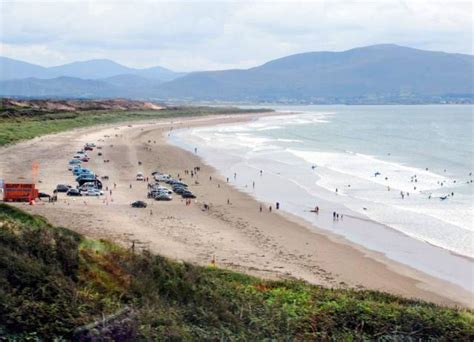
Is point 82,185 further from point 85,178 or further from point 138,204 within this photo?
point 138,204

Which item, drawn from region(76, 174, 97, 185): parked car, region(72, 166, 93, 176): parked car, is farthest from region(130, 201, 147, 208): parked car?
region(72, 166, 93, 176): parked car

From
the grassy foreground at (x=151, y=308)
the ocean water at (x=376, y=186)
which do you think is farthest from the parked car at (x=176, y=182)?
the grassy foreground at (x=151, y=308)

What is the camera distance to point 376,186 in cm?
4734

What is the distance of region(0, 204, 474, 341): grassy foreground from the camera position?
9469mm

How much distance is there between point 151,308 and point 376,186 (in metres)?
38.7

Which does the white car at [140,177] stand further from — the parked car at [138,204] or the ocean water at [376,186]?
the parked car at [138,204]

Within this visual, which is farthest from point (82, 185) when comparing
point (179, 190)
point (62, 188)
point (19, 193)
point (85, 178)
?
point (19, 193)

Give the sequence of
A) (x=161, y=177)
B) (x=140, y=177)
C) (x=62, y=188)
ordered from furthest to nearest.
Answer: (x=140, y=177) → (x=161, y=177) → (x=62, y=188)

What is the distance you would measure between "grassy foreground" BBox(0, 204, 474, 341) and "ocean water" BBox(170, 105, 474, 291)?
15230 millimetres

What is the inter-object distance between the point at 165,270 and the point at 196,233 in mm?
17393

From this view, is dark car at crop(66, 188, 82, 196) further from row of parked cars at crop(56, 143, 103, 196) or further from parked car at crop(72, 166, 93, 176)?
parked car at crop(72, 166, 93, 176)

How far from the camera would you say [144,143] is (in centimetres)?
7419

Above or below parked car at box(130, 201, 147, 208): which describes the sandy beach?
below

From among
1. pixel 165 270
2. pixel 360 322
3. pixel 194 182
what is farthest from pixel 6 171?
pixel 360 322
